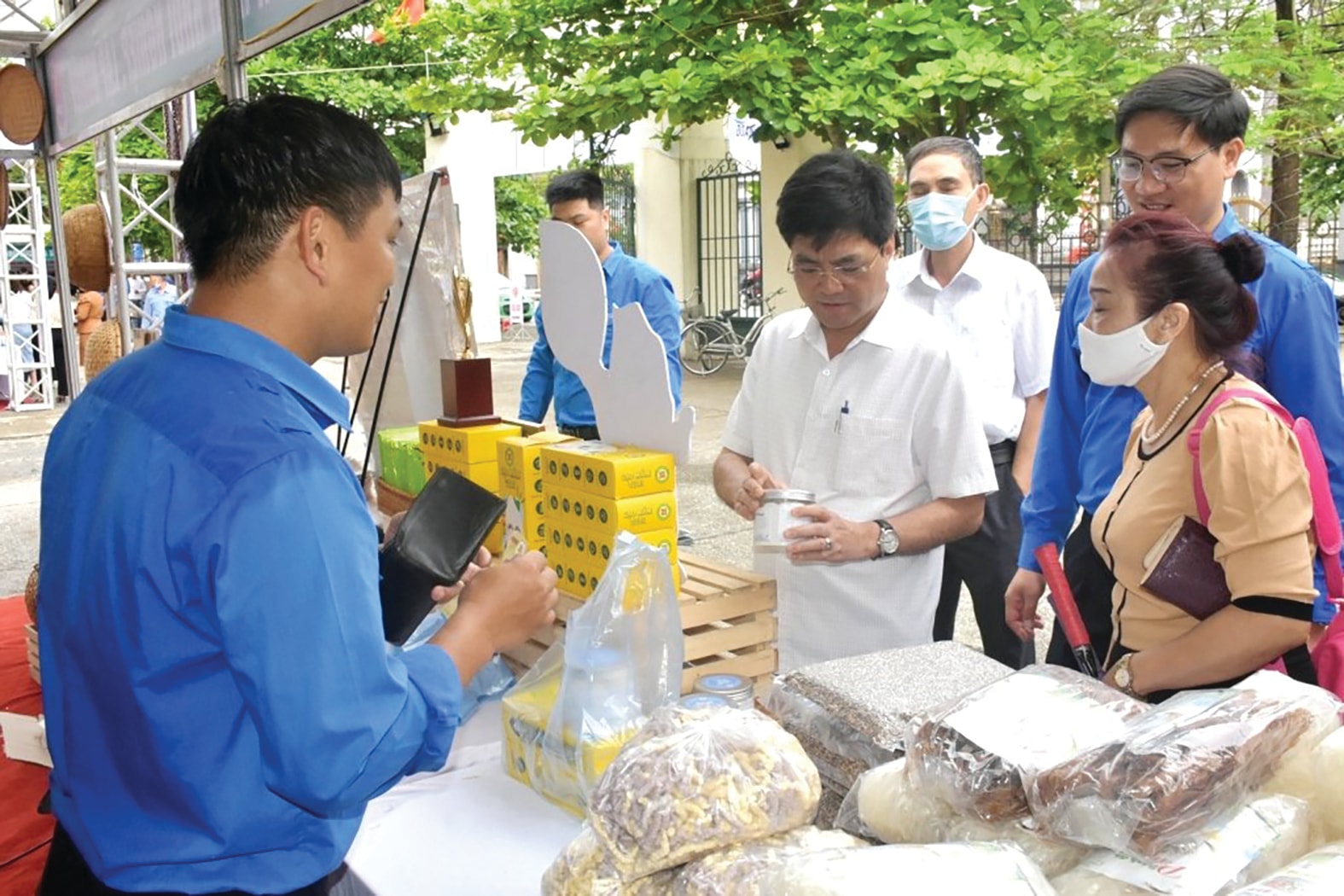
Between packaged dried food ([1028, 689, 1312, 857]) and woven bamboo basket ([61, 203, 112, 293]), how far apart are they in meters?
5.87

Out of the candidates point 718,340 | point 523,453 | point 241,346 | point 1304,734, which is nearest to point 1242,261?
point 1304,734

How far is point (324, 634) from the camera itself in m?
0.98

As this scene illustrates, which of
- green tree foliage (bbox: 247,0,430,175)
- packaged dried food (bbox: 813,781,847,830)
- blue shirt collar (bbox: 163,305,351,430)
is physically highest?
green tree foliage (bbox: 247,0,430,175)

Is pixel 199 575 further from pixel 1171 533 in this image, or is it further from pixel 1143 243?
pixel 1143 243

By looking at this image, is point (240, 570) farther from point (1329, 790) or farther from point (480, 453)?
point (480, 453)

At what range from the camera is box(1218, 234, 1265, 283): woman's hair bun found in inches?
63.2

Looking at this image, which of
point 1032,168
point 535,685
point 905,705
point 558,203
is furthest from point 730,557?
point 905,705

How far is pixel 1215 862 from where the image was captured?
804mm

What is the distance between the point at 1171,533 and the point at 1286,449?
18 cm

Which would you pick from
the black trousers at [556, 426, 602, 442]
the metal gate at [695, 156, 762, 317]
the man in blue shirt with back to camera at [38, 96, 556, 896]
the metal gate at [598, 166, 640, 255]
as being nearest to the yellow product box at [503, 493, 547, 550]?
the man in blue shirt with back to camera at [38, 96, 556, 896]

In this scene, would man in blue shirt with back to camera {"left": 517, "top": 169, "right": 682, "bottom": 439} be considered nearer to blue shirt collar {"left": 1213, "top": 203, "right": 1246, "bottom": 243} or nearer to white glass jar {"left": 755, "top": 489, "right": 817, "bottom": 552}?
blue shirt collar {"left": 1213, "top": 203, "right": 1246, "bottom": 243}

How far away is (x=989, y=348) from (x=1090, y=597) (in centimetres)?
100

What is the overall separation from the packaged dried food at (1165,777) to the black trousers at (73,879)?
78 centimetres

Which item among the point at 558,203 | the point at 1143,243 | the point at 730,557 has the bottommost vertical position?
the point at 730,557
